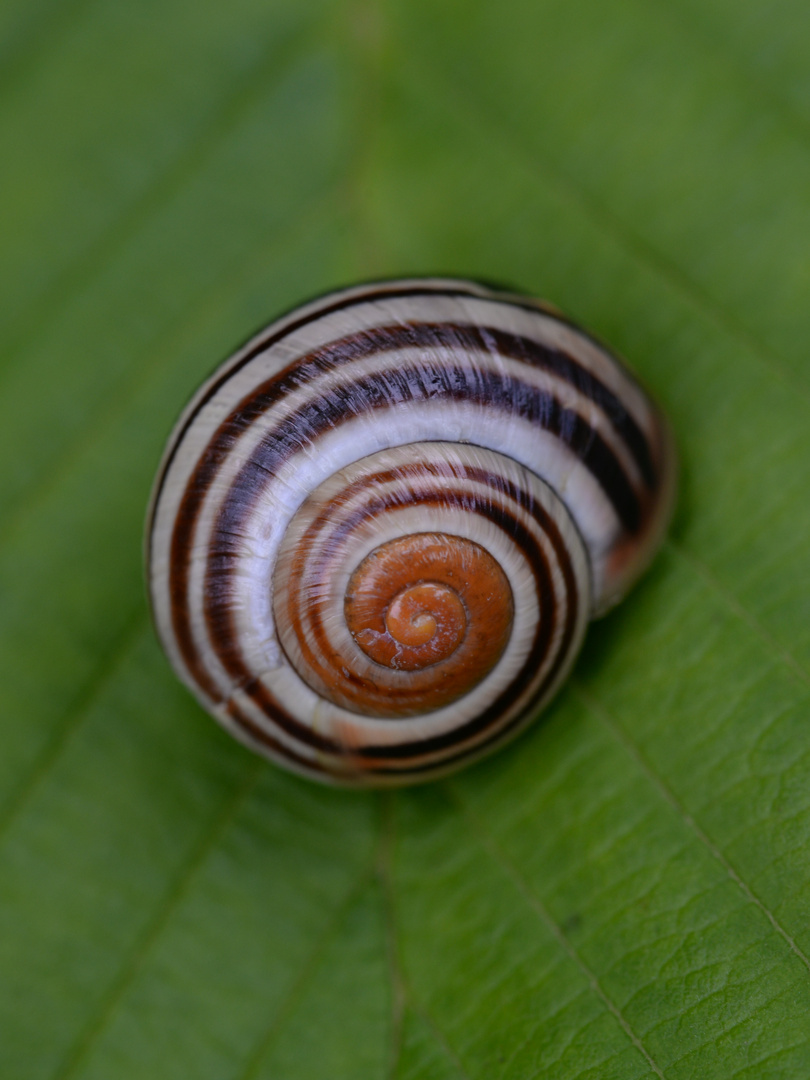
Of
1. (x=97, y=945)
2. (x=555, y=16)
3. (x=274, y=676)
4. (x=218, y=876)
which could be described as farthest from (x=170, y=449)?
(x=555, y=16)

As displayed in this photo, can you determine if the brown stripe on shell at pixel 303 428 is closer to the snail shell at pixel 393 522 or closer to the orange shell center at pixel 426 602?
the snail shell at pixel 393 522

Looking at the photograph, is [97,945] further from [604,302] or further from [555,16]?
[555,16]

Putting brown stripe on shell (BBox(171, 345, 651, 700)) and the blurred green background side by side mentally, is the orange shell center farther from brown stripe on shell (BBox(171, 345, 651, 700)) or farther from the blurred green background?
the blurred green background

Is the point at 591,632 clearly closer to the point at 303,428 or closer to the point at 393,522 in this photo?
the point at 393,522

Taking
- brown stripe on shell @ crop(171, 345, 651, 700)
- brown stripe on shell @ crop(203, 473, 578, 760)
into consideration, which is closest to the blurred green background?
brown stripe on shell @ crop(203, 473, 578, 760)

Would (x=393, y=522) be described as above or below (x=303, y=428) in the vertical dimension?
below

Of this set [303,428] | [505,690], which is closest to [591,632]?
[505,690]
